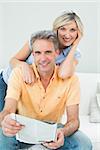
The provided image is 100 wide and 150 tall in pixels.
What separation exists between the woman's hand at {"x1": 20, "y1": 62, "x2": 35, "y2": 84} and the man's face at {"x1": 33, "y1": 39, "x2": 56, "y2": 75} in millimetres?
33

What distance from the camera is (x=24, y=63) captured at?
1184mm

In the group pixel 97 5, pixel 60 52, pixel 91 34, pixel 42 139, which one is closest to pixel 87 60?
pixel 91 34

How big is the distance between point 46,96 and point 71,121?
0.13 m

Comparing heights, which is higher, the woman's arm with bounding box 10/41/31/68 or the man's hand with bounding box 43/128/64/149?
the woman's arm with bounding box 10/41/31/68

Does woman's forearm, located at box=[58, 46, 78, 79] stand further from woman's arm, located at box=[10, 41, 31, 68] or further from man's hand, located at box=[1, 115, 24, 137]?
man's hand, located at box=[1, 115, 24, 137]

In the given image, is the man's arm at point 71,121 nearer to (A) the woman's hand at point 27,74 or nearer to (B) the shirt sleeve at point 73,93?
(B) the shirt sleeve at point 73,93

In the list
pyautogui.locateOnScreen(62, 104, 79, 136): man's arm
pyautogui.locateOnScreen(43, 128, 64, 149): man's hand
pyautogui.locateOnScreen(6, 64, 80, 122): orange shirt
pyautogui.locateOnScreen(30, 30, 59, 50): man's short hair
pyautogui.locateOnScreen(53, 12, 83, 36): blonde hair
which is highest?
pyautogui.locateOnScreen(53, 12, 83, 36): blonde hair

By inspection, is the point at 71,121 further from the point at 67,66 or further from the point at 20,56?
the point at 20,56

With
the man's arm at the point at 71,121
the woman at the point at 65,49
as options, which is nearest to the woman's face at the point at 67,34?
the woman at the point at 65,49

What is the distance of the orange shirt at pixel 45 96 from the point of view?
3.88ft

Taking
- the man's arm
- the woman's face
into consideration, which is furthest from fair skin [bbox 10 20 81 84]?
the man's arm

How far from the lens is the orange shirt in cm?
118

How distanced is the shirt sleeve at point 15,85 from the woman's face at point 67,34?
197 mm

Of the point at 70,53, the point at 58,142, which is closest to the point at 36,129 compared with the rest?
the point at 58,142
